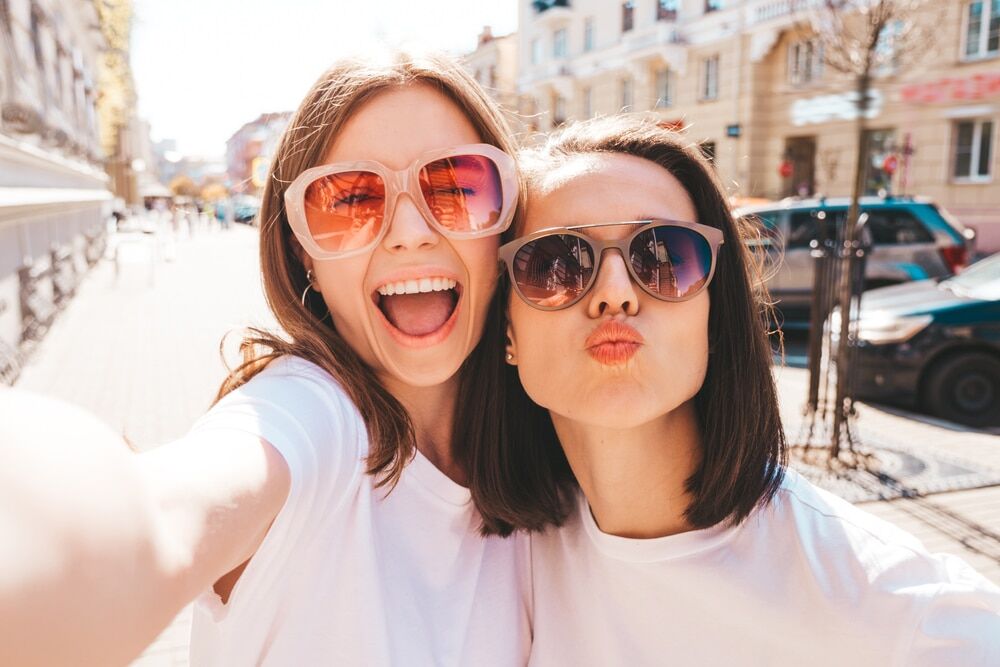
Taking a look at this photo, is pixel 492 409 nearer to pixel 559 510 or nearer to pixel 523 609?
pixel 559 510

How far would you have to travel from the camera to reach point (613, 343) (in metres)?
1.34

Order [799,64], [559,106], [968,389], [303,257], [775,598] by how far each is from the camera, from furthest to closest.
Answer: [559,106], [799,64], [968,389], [303,257], [775,598]

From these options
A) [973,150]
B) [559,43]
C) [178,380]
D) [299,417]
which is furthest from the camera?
[559,43]

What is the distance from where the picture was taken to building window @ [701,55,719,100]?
25.6 meters

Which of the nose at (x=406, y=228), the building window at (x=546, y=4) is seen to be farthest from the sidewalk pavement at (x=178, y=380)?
the building window at (x=546, y=4)

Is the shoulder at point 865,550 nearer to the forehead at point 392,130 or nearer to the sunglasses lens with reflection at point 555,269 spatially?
the sunglasses lens with reflection at point 555,269

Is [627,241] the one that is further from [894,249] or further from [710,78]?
[710,78]

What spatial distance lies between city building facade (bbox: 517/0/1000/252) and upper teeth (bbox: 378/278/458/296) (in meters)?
10.1

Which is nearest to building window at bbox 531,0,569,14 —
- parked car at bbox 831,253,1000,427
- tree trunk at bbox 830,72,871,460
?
parked car at bbox 831,253,1000,427

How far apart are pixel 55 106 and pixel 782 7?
20040mm

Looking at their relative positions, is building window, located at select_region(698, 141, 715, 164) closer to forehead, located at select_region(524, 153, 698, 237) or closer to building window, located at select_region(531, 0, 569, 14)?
forehead, located at select_region(524, 153, 698, 237)

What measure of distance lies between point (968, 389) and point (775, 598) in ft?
20.1

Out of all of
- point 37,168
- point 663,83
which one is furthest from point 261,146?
point 663,83

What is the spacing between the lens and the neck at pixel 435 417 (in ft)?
5.08
